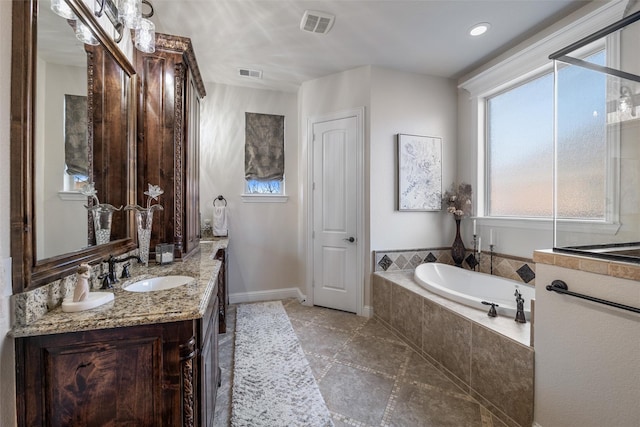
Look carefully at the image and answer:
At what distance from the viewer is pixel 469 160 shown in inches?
127

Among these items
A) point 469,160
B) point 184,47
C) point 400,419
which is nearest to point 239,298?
point 400,419

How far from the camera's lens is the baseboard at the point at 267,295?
3566 millimetres

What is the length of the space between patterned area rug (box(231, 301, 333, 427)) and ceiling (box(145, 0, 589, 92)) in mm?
2821

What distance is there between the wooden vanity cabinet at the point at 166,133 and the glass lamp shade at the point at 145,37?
468 millimetres

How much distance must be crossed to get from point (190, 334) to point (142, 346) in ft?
0.53

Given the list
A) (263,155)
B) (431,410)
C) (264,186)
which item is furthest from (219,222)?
(431,410)

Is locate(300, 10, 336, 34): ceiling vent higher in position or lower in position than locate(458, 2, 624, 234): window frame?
higher

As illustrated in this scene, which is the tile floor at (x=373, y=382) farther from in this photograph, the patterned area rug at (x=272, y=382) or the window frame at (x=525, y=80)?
the window frame at (x=525, y=80)

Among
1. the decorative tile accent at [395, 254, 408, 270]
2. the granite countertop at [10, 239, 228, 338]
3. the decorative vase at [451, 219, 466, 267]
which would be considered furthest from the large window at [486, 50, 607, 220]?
the granite countertop at [10, 239, 228, 338]

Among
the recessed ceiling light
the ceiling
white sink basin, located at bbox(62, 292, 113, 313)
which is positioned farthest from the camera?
the recessed ceiling light

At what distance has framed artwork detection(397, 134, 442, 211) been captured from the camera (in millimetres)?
3131

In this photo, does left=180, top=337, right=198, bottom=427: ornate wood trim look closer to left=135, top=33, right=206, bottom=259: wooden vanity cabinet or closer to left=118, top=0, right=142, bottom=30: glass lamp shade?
left=135, top=33, right=206, bottom=259: wooden vanity cabinet

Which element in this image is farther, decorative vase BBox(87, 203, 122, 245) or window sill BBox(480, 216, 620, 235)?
window sill BBox(480, 216, 620, 235)

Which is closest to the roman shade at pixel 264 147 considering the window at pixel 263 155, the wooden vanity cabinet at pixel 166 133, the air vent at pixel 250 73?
the window at pixel 263 155
